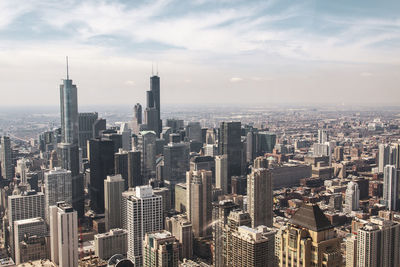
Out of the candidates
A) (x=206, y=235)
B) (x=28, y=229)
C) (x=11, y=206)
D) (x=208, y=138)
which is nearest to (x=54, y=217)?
(x=28, y=229)

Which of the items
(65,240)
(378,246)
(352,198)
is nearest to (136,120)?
(352,198)

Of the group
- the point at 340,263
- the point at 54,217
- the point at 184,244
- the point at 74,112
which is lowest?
the point at 184,244

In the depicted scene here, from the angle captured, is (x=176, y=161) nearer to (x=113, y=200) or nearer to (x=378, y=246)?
(x=113, y=200)

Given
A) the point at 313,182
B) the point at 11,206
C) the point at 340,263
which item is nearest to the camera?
the point at 340,263

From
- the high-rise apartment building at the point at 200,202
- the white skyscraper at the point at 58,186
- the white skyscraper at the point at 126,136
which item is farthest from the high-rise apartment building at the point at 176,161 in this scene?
the white skyscraper at the point at 58,186

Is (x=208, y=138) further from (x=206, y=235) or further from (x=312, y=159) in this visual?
(x=206, y=235)

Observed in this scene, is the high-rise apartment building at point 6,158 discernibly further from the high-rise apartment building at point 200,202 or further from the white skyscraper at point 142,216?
the white skyscraper at point 142,216

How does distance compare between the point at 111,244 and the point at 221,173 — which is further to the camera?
the point at 221,173
